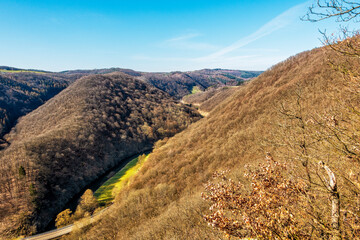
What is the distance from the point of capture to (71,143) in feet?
311

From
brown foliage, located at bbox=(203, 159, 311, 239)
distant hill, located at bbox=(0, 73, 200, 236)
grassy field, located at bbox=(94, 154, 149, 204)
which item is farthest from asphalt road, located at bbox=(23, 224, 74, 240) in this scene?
brown foliage, located at bbox=(203, 159, 311, 239)

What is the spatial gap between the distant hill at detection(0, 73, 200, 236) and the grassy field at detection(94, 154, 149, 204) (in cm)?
1124

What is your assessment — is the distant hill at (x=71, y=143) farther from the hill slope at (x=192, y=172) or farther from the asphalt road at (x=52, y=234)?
the hill slope at (x=192, y=172)

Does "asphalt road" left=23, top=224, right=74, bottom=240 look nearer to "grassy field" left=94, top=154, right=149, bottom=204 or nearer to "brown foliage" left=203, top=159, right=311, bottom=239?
"grassy field" left=94, top=154, right=149, bottom=204

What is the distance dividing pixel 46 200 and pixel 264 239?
83681 millimetres

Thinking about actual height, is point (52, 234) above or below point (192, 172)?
below

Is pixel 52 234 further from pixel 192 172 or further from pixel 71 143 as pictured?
pixel 71 143

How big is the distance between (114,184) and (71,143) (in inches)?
1633

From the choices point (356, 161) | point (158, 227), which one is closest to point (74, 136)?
point (158, 227)

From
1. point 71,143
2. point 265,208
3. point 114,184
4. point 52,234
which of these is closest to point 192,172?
point 114,184

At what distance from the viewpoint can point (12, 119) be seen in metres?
166

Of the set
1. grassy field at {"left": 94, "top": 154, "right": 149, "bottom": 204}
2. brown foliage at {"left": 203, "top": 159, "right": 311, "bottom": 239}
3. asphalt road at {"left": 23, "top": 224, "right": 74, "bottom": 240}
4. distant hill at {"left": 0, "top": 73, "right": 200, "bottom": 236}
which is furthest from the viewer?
grassy field at {"left": 94, "top": 154, "right": 149, "bottom": 204}

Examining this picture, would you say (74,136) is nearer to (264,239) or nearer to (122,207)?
(122,207)

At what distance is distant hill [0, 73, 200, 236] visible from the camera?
5991 centimetres
